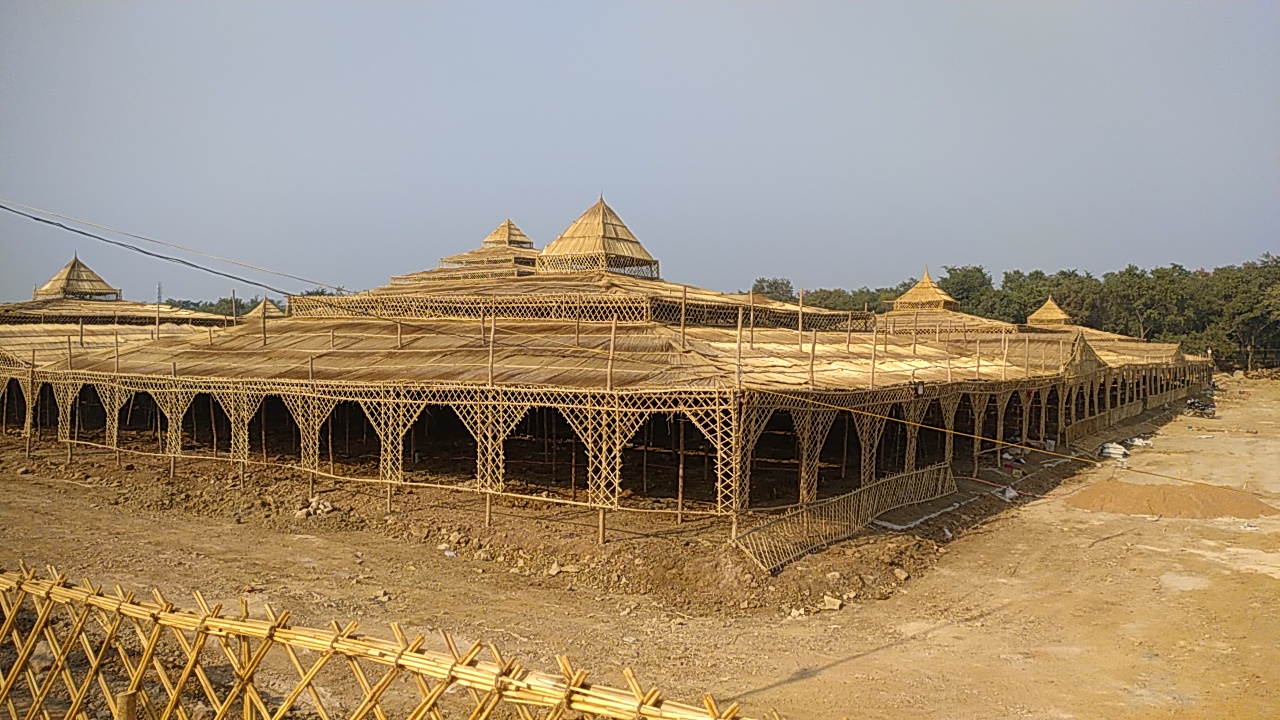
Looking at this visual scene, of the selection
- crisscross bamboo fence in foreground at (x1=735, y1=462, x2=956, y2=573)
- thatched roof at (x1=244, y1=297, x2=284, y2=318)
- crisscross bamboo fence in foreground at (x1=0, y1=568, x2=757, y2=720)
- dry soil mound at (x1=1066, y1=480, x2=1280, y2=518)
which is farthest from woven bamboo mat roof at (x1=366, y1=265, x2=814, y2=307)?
crisscross bamboo fence in foreground at (x1=0, y1=568, x2=757, y2=720)

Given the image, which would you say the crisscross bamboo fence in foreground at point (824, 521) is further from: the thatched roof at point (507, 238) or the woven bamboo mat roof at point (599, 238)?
the thatched roof at point (507, 238)

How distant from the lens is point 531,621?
39.5 feet

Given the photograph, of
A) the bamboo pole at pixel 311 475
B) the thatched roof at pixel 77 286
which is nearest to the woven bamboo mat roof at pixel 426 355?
the bamboo pole at pixel 311 475

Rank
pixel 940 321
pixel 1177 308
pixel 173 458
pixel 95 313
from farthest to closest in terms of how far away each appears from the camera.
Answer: pixel 1177 308 → pixel 940 321 → pixel 95 313 → pixel 173 458

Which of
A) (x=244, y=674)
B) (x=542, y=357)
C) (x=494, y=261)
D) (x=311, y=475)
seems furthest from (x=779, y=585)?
(x=494, y=261)

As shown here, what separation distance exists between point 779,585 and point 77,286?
4335cm

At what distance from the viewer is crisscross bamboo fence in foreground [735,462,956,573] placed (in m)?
13.9

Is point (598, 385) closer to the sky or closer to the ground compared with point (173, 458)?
closer to the sky

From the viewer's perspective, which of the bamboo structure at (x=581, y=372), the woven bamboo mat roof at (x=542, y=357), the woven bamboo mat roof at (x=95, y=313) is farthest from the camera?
the woven bamboo mat roof at (x=95, y=313)

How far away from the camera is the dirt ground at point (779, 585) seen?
1023 centimetres

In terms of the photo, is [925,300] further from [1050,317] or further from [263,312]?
[263,312]

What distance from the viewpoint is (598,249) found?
27750 mm

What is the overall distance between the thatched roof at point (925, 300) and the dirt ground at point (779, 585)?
88.9 ft

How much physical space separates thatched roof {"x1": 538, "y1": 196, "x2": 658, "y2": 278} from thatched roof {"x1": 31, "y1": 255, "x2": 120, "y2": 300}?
27957 millimetres
